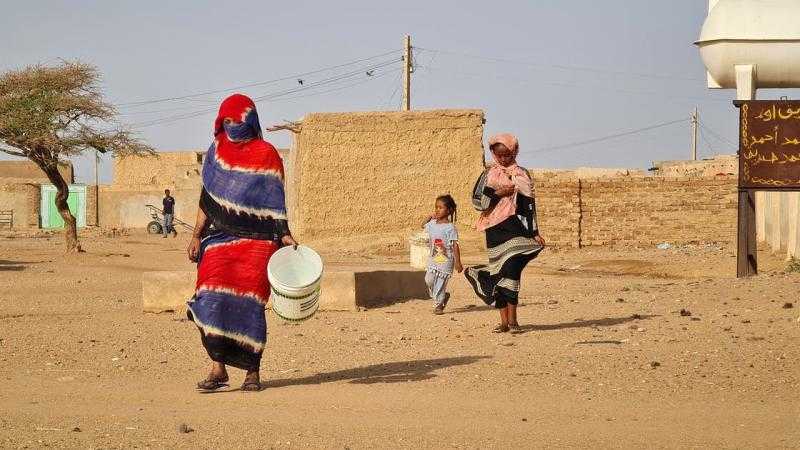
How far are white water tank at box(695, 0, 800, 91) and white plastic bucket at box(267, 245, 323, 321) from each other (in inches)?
409

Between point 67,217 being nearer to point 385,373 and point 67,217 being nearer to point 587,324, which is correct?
point 587,324

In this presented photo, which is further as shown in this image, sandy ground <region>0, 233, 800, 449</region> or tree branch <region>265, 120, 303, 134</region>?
tree branch <region>265, 120, 303, 134</region>

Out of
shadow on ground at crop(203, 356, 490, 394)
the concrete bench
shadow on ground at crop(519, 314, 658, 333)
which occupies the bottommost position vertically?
shadow on ground at crop(203, 356, 490, 394)

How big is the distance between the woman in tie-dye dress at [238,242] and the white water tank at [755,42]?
10.3 metres

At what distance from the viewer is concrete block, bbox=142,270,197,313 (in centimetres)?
1229

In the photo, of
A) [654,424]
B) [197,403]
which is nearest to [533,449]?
[654,424]

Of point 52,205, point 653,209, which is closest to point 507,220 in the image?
point 653,209

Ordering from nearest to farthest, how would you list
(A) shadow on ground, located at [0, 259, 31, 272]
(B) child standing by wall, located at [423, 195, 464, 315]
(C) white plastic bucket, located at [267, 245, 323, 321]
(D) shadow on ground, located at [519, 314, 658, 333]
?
(C) white plastic bucket, located at [267, 245, 323, 321]
(D) shadow on ground, located at [519, 314, 658, 333]
(B) child standing by wall, located at [423, 195, 464, 315]
(A) shadow on ground, located at [0, 259, 31, 272]

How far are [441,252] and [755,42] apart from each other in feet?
21.5

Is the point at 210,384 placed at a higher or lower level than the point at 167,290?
lower

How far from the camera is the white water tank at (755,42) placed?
52.5 ft

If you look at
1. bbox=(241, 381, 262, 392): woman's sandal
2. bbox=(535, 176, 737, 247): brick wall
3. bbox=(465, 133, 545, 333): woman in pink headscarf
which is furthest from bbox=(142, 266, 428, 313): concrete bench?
bbox=(535, 176, 737, 247): brick wall

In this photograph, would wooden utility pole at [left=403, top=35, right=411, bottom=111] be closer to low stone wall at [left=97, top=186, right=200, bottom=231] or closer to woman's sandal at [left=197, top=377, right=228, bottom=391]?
low stone wall at [left=97, top=186, right=200, bottom=231]

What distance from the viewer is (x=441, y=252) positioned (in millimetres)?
11922
